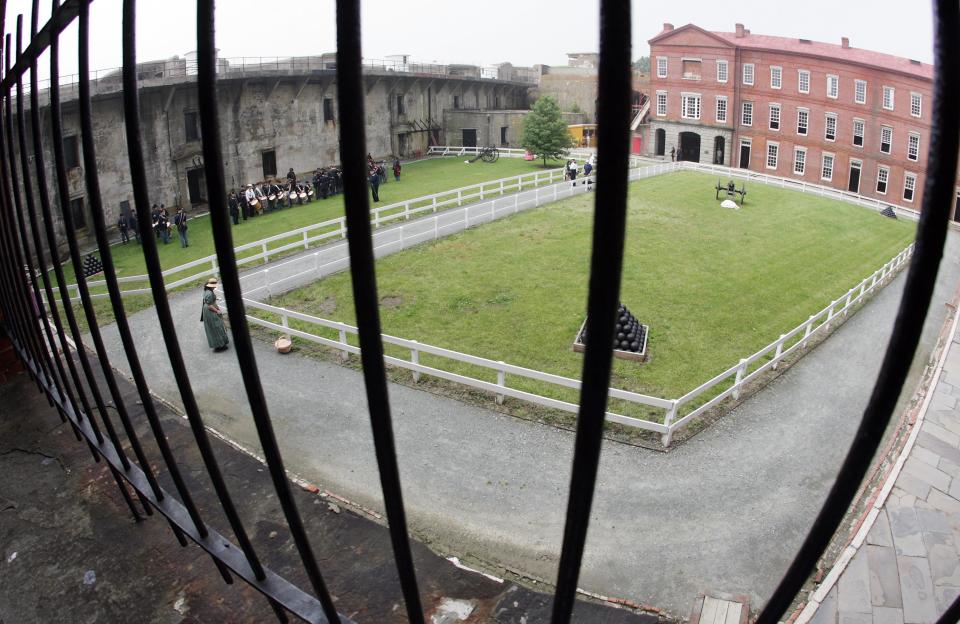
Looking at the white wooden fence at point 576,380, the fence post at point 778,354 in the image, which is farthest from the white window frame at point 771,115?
the fence post at point 778,354

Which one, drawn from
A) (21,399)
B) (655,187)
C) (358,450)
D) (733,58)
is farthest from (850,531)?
(733,58)

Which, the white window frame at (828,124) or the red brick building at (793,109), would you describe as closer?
the red brick building at (793,109)

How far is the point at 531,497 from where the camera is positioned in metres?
9.71

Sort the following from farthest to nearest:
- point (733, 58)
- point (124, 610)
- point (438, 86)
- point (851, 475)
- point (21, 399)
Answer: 1. point (438, 86)
2. point (733, 58)
3. point (21, 399)
4. point (124, 610)
5. point (851, 475)

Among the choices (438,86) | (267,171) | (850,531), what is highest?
(438,86)

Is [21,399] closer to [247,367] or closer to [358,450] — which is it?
[247,367]

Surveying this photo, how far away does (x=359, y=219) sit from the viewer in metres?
1.13

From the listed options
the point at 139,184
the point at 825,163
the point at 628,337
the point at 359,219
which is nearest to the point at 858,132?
the point at 825,163

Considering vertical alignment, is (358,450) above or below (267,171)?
below

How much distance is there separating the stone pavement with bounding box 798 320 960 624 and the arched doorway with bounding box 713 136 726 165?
4035 cm

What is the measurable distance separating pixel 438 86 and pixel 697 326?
3704cm

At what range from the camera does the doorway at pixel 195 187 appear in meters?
31.0

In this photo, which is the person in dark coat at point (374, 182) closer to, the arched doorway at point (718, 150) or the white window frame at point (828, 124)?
the arched doorway at point (718, 150)

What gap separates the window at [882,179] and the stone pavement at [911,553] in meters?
34.4
